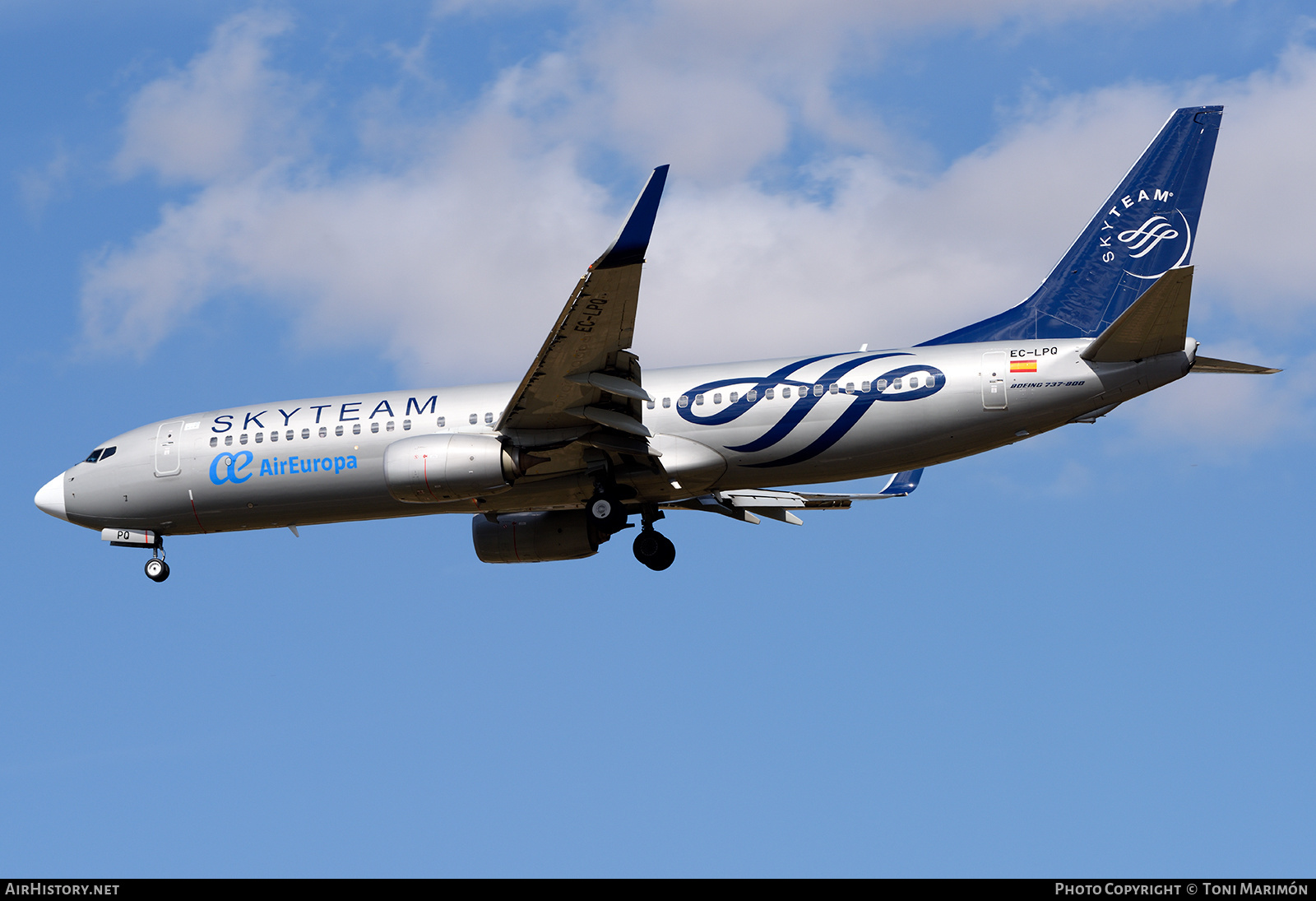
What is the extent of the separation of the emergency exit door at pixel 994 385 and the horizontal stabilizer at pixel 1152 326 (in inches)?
60.0

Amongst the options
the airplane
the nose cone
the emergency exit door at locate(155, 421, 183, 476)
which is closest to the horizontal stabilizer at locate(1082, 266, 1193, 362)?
the airplane

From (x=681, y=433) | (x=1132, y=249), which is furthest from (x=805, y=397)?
(x=1132, y=249)

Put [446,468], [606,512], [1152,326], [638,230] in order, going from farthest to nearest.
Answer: [606,512] → [446,468] → [1152,326] → [638,230]

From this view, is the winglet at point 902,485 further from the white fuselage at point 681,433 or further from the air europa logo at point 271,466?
the air europa logo at point 271,466

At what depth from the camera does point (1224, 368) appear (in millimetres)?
26891

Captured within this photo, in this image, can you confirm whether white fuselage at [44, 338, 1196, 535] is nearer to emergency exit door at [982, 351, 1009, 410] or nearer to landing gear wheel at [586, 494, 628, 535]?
emergency exit door at [982, 351, 1009, 410]

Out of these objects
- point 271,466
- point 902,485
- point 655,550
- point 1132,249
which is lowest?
point 655,550

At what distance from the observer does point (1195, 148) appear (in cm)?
3020

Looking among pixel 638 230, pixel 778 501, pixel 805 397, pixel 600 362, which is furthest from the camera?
pixel 778 501

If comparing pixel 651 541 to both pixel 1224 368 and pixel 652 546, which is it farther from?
pixel 1224 368

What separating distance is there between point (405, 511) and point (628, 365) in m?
6.91

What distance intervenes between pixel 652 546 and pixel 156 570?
11.0 metres
